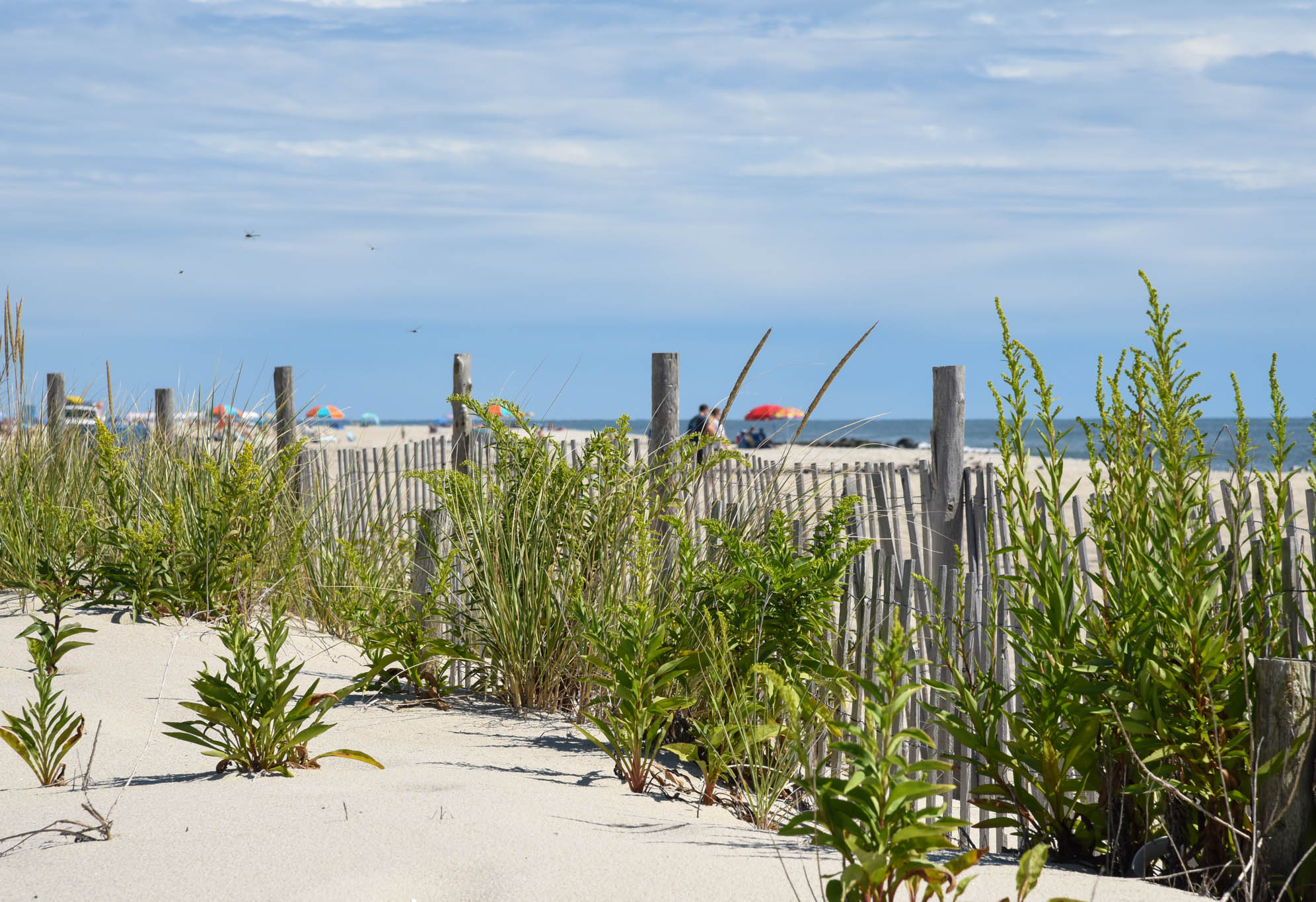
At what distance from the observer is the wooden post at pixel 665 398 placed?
4.70 m

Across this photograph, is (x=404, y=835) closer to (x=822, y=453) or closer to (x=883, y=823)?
(x=883, y=823)

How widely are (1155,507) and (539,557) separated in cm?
194

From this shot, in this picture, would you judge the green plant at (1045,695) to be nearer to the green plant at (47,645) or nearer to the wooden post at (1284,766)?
the wooden post at (1284,766)

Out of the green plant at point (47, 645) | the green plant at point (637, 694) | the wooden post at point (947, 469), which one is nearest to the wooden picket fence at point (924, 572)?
Result: the wooden post at point (947, 469)

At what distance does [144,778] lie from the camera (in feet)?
8.12

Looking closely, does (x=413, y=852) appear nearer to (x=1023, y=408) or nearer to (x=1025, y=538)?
(x=1025, y=538)

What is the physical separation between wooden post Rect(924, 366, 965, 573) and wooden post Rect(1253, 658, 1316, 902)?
2340 mm

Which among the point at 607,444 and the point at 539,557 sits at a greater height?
the point at 607,444

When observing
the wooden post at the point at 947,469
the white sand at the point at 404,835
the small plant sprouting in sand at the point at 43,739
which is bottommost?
the white sand at the point at 404,835

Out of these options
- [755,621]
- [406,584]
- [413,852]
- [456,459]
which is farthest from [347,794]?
[456,459]

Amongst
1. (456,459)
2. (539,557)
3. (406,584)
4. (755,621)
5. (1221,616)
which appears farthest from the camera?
(456,459)

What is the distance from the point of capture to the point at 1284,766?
1838 mm

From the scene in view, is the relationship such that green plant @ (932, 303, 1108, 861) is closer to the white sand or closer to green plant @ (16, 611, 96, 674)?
the white sand

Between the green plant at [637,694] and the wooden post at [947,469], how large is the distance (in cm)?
196
